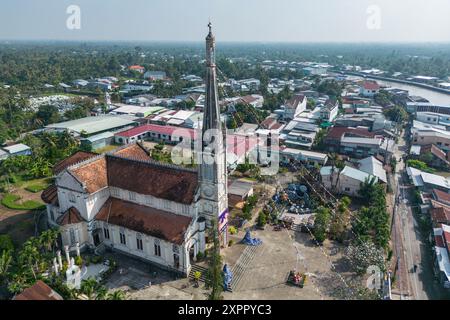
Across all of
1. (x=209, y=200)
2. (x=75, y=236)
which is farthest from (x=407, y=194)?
(x=75, y=236)

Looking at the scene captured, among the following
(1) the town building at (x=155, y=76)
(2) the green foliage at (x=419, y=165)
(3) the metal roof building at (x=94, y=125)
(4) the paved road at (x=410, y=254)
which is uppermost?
(1) the town building at (x=155, y=76)

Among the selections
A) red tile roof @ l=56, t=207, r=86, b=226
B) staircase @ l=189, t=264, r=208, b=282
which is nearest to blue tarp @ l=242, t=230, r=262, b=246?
staircase @ l=189, t=264, r=208, b=282

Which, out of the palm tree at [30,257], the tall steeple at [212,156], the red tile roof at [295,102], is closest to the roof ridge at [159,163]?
the tall steeple at [212,156]

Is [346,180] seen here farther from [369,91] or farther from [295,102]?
[369,91]

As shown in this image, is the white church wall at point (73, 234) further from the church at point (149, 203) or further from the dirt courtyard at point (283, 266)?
the dirt courtyard at point (283, 266)

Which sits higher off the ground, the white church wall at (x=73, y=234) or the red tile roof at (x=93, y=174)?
the red tile roof at (x=93, y=174)

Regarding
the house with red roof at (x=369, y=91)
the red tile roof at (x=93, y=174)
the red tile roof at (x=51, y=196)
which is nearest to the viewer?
the red tile roof at (x=93, y=174)
